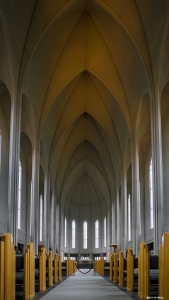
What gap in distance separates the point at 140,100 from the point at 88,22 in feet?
17.1

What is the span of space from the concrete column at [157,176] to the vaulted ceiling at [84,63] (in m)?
1.32

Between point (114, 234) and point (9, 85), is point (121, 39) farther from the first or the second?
point (114, 234)

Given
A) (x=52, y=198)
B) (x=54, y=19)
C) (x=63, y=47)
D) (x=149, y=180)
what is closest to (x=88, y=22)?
(x=63, y=47)

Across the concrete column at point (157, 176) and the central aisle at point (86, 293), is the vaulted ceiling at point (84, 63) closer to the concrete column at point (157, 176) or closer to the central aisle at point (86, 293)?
the concrete column at point (157, 176)

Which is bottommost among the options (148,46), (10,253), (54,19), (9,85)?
(10,253)

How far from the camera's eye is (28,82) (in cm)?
2180

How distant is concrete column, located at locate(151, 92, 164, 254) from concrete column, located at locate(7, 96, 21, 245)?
626cm

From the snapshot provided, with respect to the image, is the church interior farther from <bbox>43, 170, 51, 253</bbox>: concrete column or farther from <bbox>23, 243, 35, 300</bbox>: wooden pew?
<bbox>23, 243, 35, 300</bbox>: wooden pew

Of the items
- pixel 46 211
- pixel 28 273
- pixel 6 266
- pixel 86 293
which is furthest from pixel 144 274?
pixel 46 211

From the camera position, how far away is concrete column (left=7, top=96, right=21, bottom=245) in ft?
59.4

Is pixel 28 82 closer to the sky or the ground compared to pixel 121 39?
closer to the ground

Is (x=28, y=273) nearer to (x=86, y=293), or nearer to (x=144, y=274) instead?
(x=86, y=293)

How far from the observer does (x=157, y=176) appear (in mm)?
18484

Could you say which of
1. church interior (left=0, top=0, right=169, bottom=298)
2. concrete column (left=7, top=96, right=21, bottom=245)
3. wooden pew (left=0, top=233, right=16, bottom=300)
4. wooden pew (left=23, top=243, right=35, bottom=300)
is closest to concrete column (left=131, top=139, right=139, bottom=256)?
church interior (left=0, top=0, right=169, bottom=298)
